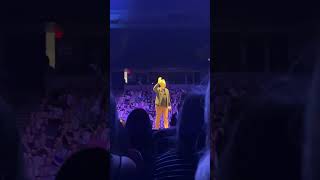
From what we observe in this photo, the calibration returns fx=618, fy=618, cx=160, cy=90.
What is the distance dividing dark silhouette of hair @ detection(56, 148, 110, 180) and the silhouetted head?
1.03 ft

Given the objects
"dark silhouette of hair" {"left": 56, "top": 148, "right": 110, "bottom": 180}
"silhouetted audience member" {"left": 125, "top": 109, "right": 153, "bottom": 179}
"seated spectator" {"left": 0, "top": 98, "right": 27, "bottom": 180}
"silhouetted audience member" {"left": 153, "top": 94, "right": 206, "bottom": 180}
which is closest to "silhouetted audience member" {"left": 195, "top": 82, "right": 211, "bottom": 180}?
"silhouetted audience member" {"left": 153, "top": 94, "right": 206, "bottom": 180}

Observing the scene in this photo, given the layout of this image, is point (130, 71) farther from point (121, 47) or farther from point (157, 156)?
point (157, 156)

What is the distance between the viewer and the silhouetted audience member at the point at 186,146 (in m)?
6.30

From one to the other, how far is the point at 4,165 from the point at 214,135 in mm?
2149

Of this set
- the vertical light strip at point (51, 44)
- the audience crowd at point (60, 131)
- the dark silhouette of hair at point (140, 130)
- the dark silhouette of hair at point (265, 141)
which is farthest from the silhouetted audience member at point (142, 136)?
the vertical light strip at point (51, 44)

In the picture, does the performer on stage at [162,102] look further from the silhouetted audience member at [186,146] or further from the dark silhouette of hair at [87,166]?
the dark silhouette of hair at [87,166]

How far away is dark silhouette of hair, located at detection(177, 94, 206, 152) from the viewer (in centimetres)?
630

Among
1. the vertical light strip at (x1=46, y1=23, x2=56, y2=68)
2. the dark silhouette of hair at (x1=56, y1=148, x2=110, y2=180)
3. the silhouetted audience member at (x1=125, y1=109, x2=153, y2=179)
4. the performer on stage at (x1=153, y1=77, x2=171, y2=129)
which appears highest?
the vertical light strip at (x1=46, y1=23, x2=56, y2=68)

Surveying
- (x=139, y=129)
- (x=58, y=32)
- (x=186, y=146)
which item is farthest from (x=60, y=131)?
(x=186, y=146)

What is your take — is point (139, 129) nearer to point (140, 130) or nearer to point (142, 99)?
point (140, 130)

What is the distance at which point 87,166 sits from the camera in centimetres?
624

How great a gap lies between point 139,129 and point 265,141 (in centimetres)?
129

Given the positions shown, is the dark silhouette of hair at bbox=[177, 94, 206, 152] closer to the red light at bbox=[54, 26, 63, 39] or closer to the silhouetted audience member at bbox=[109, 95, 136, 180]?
the silhouetted audience member at bbox=[109, 95, 136, 180]

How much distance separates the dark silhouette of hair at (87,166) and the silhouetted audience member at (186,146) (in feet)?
1.75
